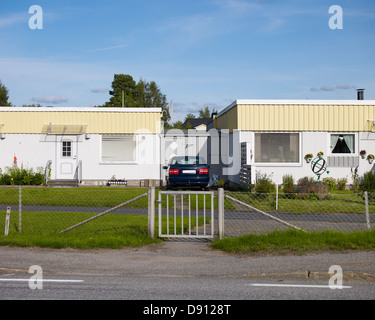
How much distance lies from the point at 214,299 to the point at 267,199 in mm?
9718

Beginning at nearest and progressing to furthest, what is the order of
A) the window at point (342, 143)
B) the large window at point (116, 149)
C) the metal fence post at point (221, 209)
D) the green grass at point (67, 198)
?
the metal fence post at point (221, 209) < the green grass at point (67, 198) < the window at point (342, 143) < the large window at point (116, 149)

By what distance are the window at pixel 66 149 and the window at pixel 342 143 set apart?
12.5 metres

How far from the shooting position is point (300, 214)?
1341 centimetres

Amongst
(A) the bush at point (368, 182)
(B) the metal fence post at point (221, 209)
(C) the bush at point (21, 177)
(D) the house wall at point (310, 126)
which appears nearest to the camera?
(B) the metal fence post at point (221, 209)

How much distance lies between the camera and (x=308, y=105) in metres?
20.8

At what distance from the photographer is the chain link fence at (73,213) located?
10383 millimetres

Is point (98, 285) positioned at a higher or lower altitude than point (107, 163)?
lower

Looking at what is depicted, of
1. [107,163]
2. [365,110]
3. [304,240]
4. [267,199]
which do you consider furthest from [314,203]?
[107,163]

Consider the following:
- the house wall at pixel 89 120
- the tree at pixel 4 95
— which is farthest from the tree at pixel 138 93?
Result: the house wall at pixel 89 120

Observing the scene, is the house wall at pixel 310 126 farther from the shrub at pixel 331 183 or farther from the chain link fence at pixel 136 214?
the chain link fence at pixel 136 214

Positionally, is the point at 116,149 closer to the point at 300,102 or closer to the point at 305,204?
the point at 300,102

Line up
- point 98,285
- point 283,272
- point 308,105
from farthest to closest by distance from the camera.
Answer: point 308,105, point 283,272, point 98,285

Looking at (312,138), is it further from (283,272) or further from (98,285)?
(98,285)

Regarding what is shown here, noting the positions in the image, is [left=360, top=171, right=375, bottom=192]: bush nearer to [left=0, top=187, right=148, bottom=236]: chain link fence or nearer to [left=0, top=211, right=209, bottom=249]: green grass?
[left=0, top=187, right=148, bottom=236]: chain link fence
